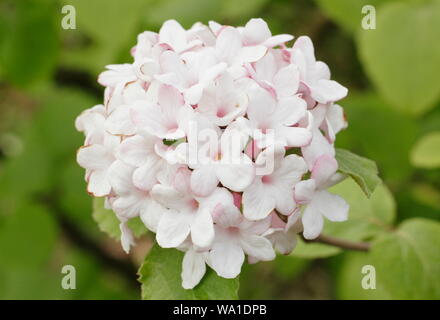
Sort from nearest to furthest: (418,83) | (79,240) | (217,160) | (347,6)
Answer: (217,160) < (418,83) < (347,6) < (79,240)

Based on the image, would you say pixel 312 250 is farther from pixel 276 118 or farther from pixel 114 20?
pixel 114 20

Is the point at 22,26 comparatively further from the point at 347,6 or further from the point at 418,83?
the point at 418,83

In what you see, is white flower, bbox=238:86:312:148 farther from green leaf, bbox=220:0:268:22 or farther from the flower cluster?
green leaf, bbox=220:0:268:22

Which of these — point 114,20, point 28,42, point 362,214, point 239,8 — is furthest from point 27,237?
point 362,214

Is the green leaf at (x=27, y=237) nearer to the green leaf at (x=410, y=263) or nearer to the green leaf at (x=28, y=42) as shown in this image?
the green leaf at (x=28, y=42)

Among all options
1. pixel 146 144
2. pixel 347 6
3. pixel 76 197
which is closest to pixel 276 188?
pixel 146 144

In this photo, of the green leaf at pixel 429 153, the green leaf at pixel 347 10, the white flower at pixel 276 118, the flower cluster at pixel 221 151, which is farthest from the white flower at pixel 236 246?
the green leaf at pixel 347 10
